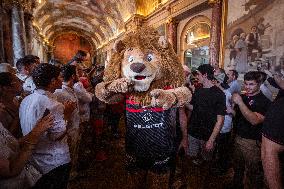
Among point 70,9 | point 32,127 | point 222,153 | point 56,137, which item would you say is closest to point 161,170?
point 56,137

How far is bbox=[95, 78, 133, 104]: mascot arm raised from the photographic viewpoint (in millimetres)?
2158

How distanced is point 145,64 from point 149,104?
428 mm

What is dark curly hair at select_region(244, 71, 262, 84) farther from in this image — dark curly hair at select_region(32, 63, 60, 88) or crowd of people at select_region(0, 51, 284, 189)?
dark curly hair at select_region(32, 63, 60, 88)

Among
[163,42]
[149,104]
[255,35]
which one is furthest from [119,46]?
[255,35]

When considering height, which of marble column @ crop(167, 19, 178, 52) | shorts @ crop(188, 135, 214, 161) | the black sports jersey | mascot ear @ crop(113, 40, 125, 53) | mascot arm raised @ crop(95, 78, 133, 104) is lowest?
shorts @ crop(188, 135, 214, 161)

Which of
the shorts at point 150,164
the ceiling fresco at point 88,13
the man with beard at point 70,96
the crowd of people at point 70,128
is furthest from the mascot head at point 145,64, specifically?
the ceiling fresco at point 88,13

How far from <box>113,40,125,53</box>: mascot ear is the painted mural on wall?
15.8 feet

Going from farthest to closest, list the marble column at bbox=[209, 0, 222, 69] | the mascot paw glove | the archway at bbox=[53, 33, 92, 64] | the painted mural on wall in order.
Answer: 1. the archway at bbox=[53, 33, 92, 64]
2. the marble column at bbox=[209, 0, 222, 69]
3. the painted mural on wall
4. the mascot paw glove

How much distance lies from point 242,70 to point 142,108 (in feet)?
18.3

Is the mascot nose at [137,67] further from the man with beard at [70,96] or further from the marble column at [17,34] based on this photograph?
the marble column at [17,34]

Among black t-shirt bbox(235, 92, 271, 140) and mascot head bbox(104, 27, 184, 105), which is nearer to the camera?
mascot head bbox(104, 27, 184, 105)

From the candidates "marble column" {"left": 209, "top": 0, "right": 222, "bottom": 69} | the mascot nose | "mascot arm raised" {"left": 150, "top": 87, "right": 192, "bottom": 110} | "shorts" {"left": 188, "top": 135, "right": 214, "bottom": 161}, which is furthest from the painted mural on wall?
the mascot nose

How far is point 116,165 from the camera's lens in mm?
4496

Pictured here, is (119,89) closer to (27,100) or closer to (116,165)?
(27,100)
